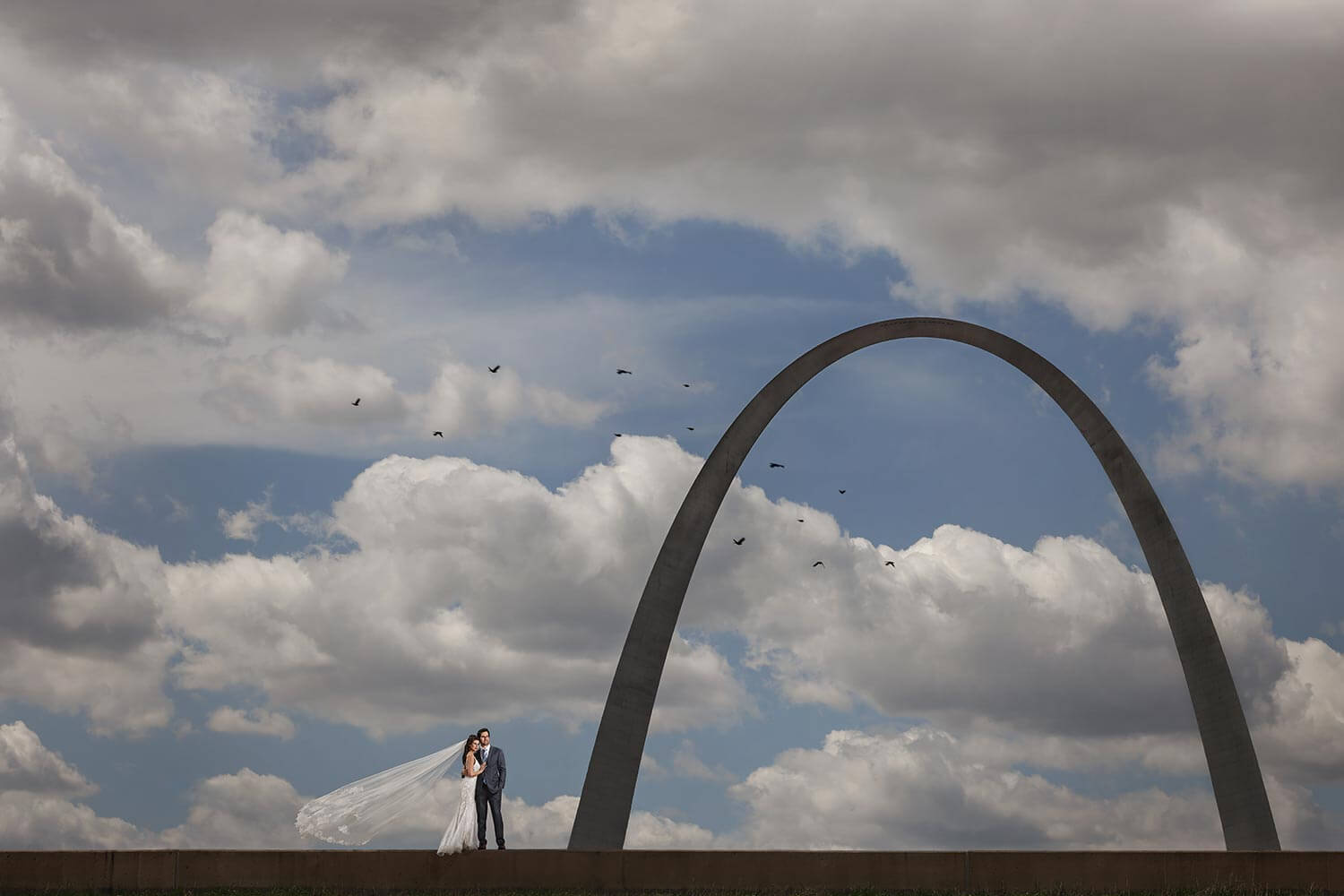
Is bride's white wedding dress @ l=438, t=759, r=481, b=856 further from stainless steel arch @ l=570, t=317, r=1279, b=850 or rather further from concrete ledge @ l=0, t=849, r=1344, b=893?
stainless steel arch @ l=570, t=317, r=1279, b=850

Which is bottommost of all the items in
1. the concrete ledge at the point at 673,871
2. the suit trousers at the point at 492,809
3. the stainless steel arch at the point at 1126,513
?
the concrete ledge at the point at 673,871

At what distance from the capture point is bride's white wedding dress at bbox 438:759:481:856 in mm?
24781

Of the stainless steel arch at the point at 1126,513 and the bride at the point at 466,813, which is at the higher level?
the stainless steel arch at the point at 1126,513

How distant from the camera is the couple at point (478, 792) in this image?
25203 mm

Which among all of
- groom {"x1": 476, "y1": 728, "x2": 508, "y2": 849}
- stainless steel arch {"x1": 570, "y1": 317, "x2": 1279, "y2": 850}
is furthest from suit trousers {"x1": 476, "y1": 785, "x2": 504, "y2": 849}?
stainless steel arch {"x1": 570, "y1": 317, "x2": 1279, "y2": 850}

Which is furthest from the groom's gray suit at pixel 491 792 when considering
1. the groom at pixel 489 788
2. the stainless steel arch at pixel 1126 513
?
the stainless steel arch at pixel 1126 513

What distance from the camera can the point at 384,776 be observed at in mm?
26844

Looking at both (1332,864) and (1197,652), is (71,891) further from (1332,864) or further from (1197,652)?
(1197,652)

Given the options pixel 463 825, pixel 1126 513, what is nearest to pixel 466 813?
pixel 463 825

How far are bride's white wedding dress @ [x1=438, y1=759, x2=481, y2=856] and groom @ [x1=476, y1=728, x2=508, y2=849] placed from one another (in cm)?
19

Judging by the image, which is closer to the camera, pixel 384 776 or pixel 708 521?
pixel 384 776

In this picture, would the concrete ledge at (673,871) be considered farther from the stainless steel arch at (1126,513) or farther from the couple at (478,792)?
the stainless steel arch at (1126,513)

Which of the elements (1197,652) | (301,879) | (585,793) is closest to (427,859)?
(301,879)

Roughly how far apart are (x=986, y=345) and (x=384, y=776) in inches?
954
